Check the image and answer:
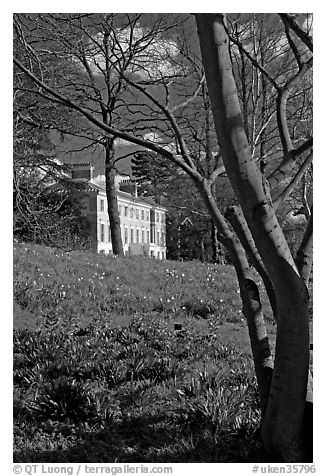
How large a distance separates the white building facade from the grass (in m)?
0.16

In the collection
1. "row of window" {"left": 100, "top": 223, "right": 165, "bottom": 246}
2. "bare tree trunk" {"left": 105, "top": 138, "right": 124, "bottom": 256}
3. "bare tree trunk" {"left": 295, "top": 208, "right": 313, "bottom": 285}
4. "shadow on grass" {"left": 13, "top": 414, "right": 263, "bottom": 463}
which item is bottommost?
"shadow on grass" {"left": 13, "top": 414, "right": 263, "bottom": 463}

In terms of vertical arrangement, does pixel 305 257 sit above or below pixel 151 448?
above

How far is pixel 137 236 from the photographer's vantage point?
457 centimetres

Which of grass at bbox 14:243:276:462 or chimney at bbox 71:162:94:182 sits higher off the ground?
chimney at bbox 71:162:94:182

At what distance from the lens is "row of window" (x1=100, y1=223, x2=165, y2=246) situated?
432 cm

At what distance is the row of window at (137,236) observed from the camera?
170 inches

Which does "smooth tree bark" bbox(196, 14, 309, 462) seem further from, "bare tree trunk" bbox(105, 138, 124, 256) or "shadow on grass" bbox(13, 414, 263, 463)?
"bare tree trunk" bbox(105, 138, 124, 256)

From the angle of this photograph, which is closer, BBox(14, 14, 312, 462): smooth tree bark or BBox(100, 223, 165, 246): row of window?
BBox(14, 14, 312, 462): smooth tree bark

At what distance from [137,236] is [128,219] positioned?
35cm

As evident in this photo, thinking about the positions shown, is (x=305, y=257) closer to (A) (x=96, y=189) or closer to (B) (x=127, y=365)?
(B) (x=127, y=365)

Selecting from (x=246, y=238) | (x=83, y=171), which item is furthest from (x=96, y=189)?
(x=246, y=238)

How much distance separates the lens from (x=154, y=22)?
3072 millimetres

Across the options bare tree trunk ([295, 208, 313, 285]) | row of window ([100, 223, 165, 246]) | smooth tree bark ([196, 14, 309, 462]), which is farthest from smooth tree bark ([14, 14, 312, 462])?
row of window ([100, 223, 165, 246])
